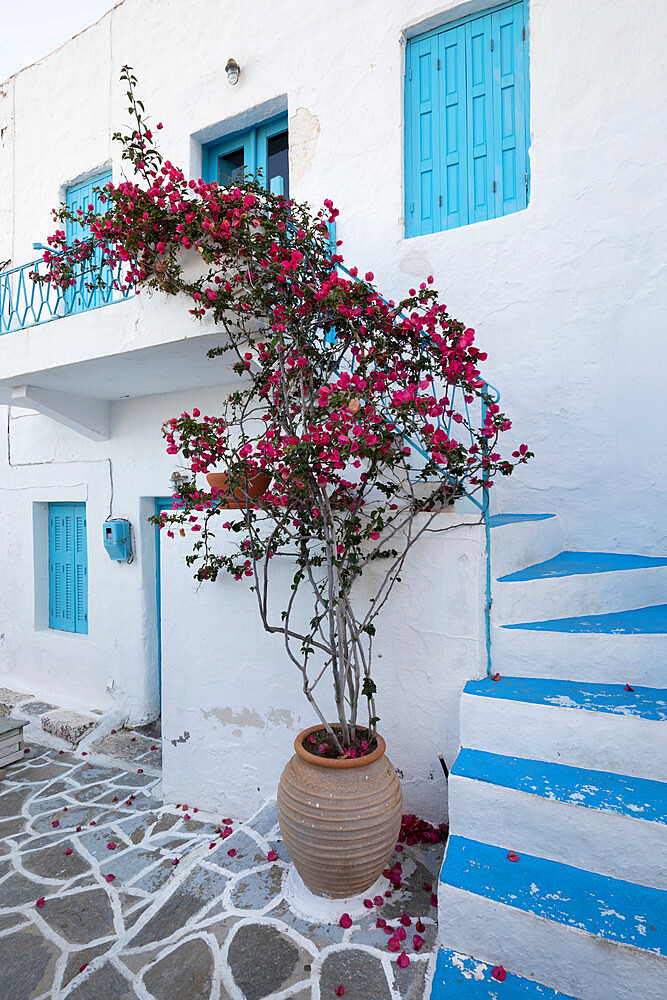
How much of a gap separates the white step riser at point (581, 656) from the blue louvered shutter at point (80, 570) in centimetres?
508

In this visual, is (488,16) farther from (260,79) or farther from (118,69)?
(118,69)

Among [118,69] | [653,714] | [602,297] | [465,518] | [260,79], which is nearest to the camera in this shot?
[653,714]

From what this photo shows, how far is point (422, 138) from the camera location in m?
4.90

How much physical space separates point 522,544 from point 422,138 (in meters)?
3.49

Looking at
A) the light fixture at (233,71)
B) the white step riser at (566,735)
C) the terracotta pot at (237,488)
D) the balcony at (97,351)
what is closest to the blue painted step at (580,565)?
the white step riser at (566,735)

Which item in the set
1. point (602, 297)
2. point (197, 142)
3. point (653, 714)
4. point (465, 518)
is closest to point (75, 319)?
point (197, 142)

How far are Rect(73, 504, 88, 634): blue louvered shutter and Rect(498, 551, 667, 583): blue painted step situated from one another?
16.5 feet

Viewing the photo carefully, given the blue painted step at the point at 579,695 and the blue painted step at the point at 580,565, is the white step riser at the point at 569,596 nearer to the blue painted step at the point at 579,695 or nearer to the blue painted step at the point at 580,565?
the blue painted step at the point at 580,565

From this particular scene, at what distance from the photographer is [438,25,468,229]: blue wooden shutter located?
4.72 metres

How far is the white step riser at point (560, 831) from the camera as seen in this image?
2169mm

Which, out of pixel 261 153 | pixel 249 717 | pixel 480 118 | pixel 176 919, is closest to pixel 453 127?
pixel 480 118

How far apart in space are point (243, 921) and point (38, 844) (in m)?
1.81

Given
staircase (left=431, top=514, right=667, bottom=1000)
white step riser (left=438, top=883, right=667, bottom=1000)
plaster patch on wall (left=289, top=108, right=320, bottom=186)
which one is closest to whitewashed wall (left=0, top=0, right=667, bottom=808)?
plaster patch on wall (left=289, top=108, right=320, bottom=186)

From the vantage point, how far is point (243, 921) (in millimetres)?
2781
